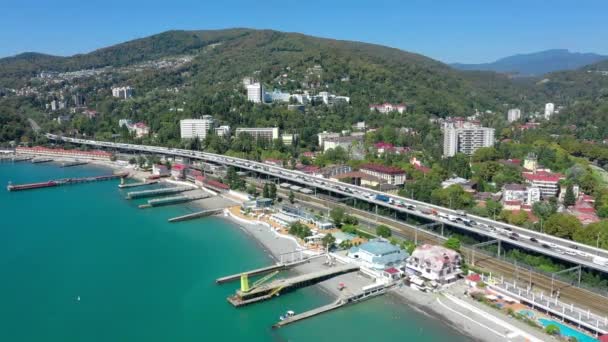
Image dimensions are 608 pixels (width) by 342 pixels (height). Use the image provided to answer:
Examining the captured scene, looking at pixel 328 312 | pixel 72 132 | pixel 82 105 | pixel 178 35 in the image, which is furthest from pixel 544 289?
pixel 178 35

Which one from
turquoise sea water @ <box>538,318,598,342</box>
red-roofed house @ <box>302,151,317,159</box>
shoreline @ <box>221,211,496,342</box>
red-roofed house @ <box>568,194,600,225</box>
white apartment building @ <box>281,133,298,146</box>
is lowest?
shoreline @ <box>221,211,496,342</box>

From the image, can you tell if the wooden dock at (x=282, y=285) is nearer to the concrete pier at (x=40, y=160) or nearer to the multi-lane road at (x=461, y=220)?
the multi-lane road at (x=461, y=220)

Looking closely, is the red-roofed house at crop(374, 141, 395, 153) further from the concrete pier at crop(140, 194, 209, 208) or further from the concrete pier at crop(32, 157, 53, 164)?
the concrete pier at crop(32, 157, 53, 164)

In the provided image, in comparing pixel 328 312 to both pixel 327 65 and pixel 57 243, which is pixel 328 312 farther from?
pixel 327 65

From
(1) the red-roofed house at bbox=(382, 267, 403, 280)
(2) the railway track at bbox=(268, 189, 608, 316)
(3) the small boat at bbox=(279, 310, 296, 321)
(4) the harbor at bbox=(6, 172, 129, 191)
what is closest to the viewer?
(3) the small boat at bbox=(279, 310, 296, 321)

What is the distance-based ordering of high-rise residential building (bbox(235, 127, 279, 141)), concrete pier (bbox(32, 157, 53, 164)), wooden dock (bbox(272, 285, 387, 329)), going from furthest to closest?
concrete pier (bbox(32, 157, 53, 164))
high-rise residential building (bbox(235, 127, 279, 141))
wooden dock (bbox(272, 285, 387, 329))

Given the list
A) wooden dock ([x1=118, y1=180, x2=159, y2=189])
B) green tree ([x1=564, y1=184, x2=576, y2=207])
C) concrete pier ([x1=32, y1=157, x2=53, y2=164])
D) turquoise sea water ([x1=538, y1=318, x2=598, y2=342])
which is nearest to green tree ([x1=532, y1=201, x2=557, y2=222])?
green tree ([x1=564, y1=184, x2=576, y2=207])

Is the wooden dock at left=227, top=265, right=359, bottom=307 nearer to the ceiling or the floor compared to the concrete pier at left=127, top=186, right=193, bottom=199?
nearer to the floor
